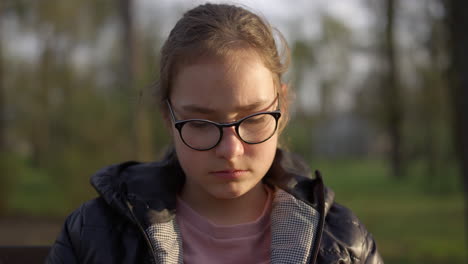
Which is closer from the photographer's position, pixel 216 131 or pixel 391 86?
pixel 216 131

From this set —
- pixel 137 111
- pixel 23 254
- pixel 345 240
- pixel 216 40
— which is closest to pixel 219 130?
pixel 216 40

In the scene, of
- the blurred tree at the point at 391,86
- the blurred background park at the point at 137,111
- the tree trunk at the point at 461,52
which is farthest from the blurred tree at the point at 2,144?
the blurred tree at the point at 391,86

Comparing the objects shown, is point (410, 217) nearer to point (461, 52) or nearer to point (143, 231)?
point (461, 52)

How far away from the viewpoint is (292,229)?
1924mm

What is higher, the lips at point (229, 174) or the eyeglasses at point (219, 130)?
the eyeglasses at point (219, 130)

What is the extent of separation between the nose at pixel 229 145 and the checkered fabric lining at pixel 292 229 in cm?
41

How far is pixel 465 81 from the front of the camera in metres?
4.77

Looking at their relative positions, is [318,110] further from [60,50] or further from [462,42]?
[462,42]

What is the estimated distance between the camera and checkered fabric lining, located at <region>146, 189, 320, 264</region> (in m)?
1.85

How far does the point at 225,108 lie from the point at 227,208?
493 millimetres

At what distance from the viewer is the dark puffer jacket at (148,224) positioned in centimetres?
184

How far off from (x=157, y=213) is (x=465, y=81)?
3917 mm

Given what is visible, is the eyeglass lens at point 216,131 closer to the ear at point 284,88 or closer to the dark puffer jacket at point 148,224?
the ear at point 284,88

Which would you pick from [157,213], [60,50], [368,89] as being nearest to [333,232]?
[157,213]
